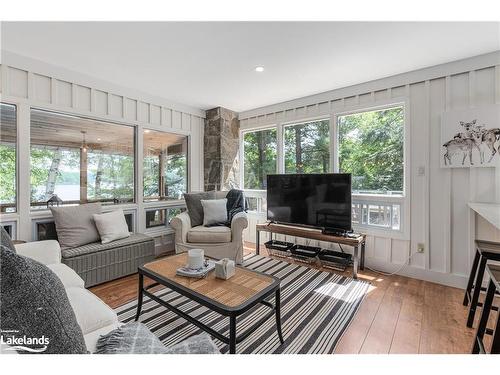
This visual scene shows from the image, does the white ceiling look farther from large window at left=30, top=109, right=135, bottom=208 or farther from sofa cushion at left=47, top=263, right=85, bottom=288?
sofa cushion at left=47, top=263, right=85, bottom=288

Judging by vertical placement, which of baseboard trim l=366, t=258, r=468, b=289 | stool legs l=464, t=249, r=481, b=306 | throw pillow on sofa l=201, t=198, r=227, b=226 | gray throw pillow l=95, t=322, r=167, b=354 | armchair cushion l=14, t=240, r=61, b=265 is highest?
throw pillow on sofa l=201, t=198, r=227, b=226

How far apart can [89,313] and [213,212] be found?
2203 mm

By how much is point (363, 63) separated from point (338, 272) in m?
2.47

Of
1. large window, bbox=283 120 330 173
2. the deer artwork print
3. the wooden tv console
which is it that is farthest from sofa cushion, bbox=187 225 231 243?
the deer artwork print

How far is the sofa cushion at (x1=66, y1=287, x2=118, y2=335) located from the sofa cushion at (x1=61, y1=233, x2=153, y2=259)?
3.74ft

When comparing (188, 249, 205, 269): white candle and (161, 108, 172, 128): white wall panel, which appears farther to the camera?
(161, 108, 172, 128): white wall panel

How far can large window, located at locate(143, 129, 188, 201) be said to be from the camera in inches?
141

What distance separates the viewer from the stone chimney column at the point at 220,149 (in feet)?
13.5

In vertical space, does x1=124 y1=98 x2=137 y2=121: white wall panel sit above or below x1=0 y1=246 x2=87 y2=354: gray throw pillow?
above

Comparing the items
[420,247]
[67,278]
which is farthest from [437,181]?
[67,278]
